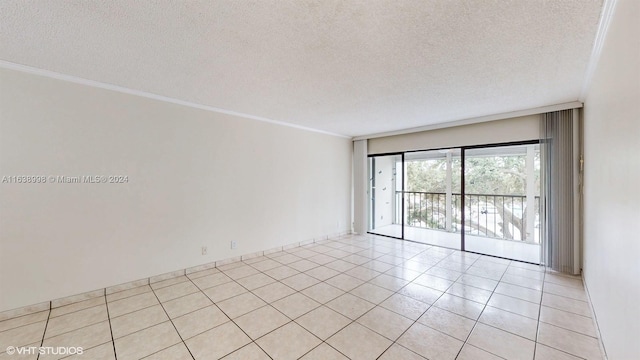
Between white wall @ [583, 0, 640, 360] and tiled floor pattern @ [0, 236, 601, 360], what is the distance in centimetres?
A: 58

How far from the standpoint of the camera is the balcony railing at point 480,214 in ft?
17.6

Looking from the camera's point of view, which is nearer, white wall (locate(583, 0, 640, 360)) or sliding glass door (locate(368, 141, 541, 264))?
white wall (locate(583, 0, 640, 360))

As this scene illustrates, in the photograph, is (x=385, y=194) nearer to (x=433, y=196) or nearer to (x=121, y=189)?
(x=433, y=196)

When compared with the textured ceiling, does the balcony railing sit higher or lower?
lower

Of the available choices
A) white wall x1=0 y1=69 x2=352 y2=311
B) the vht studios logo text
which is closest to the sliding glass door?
white wall x1=0 y1=69 x2=352 y2=311

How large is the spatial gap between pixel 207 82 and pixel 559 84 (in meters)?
4.05

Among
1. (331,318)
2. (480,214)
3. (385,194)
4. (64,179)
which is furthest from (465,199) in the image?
(64,179)

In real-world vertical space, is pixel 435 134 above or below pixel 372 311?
above

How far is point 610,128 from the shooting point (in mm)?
1747

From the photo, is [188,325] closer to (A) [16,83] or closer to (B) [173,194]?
(B) [173,194]

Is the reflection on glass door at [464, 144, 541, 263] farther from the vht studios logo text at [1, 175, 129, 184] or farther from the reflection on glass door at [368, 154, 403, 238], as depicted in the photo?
the vht studios logo text at [1, 175, 129, 184]

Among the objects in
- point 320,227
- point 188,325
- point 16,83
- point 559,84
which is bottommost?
point 188,325

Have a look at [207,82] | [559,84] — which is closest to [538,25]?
[559,84]

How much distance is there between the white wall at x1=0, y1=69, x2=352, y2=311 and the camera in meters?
2.40
